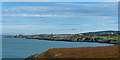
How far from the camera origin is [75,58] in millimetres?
26125

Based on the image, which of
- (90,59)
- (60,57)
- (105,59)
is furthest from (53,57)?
(105,59)

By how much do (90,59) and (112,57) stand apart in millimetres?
3294

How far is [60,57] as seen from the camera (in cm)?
2706

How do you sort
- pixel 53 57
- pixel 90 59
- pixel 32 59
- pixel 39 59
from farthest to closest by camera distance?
pixel 32 59 → pixel 39 59 → pixel 53 57 → pixel 90 59

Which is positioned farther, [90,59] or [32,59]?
[32,59]

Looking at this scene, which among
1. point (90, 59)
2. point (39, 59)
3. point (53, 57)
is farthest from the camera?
point (39, 59)

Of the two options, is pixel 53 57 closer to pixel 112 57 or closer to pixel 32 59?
pixel 32 59

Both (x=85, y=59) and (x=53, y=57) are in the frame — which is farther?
(x=53, y=57)

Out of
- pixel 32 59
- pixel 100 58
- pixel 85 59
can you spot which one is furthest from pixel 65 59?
pixel 32 59

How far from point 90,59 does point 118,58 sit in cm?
417

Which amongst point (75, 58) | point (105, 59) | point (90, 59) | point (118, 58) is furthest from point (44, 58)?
point (118, 58)

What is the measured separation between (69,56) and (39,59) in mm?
6018

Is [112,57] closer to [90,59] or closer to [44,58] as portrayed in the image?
[90,59]

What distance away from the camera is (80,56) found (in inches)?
1058
